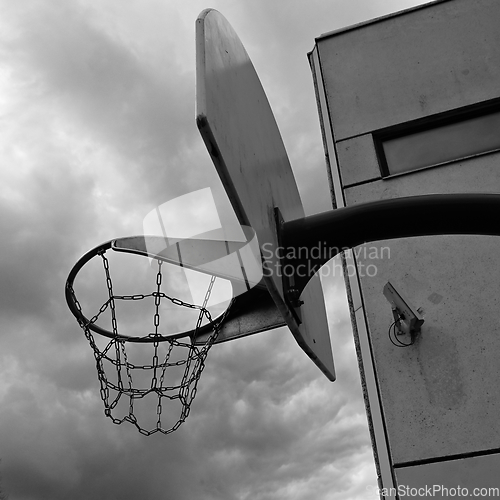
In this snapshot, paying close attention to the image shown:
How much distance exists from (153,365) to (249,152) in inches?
75.9

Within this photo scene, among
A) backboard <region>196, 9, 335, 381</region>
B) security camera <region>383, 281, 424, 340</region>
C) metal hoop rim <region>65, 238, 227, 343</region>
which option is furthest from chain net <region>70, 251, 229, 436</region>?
security camera <region>383, 281, 424, 340</region>

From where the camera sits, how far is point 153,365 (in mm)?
3312

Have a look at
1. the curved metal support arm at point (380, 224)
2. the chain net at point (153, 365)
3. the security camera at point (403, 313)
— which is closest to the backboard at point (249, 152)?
the curved metal support arm at point (380, 224)

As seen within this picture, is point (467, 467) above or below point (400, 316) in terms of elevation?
below

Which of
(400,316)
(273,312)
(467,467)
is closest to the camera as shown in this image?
(467,467)

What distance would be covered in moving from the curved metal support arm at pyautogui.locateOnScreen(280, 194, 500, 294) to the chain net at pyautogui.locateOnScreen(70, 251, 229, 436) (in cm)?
125

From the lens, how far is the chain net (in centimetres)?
320

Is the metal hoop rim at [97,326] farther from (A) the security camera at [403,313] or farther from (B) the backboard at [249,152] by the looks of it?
(A) the security camera at [403,313]

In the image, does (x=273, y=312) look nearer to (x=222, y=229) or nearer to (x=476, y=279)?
(x=222, y=229)

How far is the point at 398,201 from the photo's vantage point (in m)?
2.00

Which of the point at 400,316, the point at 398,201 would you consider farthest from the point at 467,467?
the point at 398,201

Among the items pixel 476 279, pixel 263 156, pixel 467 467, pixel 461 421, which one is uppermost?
pixel 476 279

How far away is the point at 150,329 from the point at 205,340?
15.3 inches

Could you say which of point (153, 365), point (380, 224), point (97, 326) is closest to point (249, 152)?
point (380, 224)
